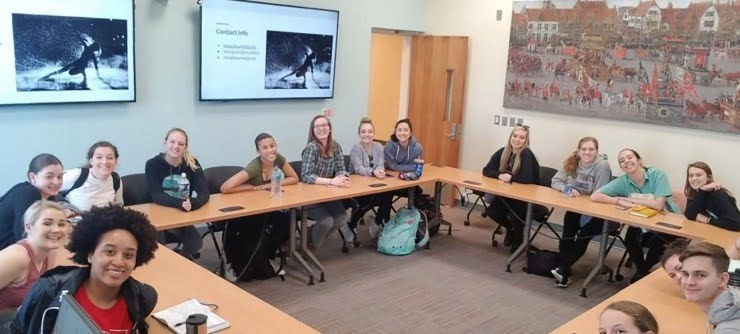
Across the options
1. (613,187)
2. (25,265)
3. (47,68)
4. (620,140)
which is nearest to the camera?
(25,265)

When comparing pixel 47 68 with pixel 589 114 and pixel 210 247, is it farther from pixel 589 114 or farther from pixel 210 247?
pixel 589 114

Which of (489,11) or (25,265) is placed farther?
(489,11)

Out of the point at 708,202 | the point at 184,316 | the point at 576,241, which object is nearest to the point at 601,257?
the point at 576,241

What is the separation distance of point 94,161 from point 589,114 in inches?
183

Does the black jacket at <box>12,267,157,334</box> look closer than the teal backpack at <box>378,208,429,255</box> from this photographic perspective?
Yes

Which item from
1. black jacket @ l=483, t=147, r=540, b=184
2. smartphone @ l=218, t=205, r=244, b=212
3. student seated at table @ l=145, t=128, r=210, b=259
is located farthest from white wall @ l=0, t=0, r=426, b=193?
black jacket @ l=483, t=147, r=540, b=184

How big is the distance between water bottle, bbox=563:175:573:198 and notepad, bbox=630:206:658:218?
564 millimetres

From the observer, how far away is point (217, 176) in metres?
4.64

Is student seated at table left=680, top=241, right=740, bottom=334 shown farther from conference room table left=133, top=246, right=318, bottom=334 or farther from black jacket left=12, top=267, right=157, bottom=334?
black jacket left=12, top=267, right=157, bottom=334

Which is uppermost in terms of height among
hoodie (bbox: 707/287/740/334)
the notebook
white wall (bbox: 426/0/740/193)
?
white wall (bbox: 426/0/740/193)

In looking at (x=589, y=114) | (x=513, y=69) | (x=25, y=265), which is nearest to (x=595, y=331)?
(x=25, y=265)

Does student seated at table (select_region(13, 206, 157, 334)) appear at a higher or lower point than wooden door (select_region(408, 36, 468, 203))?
lower

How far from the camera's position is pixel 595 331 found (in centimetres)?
234

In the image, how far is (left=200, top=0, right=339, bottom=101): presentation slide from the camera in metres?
5.27
